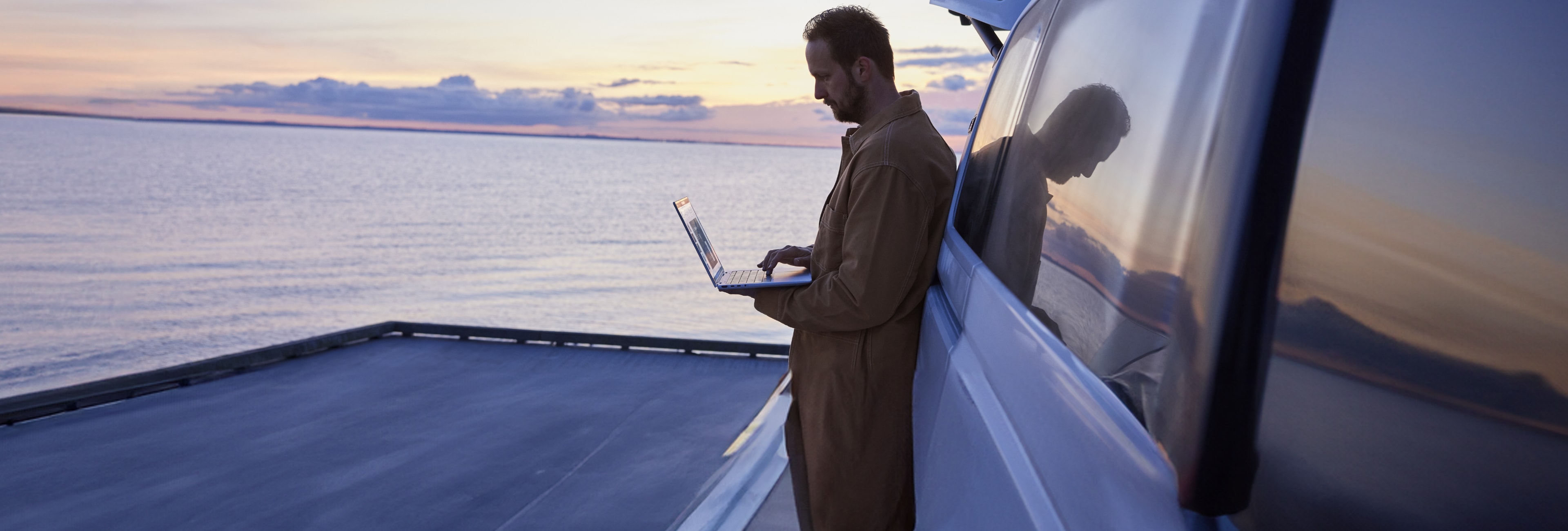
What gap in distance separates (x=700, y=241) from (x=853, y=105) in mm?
558

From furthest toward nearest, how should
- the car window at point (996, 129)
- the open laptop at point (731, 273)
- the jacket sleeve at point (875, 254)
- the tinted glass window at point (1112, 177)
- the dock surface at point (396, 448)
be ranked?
the dock surface at point (396, 448) → the open laptop at point (731, 273) → the jacket sleeve at point (875, 254) → the car window at point (996, 129) → the tinted glass window at point (1112, 177)

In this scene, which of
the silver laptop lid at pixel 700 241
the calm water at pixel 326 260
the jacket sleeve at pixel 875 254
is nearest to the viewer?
the jacket sleeve at pixel 875 254

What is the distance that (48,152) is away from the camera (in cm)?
8331

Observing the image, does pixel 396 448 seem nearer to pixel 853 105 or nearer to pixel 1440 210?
pixel 853 105

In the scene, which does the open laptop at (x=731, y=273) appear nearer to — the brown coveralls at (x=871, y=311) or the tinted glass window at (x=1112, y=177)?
the brown coveralls at (x=871, y=311)

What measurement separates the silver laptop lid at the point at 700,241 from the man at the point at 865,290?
0.76 feet

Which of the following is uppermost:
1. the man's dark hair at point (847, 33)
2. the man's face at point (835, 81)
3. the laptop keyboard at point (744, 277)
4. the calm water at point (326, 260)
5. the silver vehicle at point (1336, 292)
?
the man's dark hair at point (847, 33)

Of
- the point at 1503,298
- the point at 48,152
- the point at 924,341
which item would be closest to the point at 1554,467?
the point at 1503,298

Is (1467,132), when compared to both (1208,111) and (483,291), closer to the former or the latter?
(1208,111)

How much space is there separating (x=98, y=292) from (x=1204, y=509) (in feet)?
73.5

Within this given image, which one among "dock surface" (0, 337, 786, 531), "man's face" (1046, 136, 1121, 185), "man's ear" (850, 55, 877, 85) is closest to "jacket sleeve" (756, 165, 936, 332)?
"man's ear" (850, 55, 877, 85)

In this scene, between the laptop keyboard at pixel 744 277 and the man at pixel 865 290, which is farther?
the laptop keyboard at pixel 744 277

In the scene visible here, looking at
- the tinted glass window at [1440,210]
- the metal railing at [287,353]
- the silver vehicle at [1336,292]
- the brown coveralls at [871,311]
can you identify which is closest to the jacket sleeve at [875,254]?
the brown coveralls at [871,311]

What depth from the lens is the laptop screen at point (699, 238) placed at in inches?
95.2
